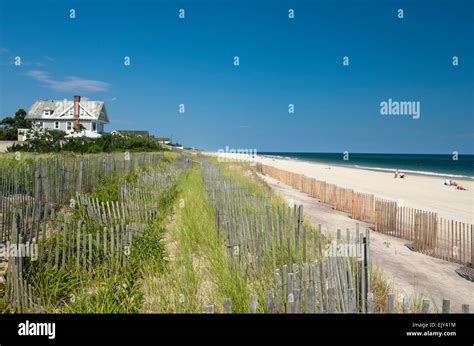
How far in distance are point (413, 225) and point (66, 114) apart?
50.1m

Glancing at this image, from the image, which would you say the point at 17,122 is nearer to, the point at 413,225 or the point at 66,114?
the point at 66,114

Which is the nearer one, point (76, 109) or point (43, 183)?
point (43, 183)

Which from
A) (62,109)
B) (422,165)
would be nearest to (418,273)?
(62,109)

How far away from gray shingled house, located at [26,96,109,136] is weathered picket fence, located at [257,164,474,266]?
139 ft

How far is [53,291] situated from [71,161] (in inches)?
288

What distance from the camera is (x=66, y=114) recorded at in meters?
49.8

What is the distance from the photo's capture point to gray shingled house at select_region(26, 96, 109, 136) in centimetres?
4900

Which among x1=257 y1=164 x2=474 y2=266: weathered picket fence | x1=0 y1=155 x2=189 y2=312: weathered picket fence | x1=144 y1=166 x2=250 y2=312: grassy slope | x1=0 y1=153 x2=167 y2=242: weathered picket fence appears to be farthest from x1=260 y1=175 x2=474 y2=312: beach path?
x1=0 y1=153 x2=167 y2=242: weathered picket fence

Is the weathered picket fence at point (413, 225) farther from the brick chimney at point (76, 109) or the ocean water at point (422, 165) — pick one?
the brick chimney at point (76, 109)

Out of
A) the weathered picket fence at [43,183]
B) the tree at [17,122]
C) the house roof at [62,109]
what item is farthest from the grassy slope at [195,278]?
the house roof at [62,109]

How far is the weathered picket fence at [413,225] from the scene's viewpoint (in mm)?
7945

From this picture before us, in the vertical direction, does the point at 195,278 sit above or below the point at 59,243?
below

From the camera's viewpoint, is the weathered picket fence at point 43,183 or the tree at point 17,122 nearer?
the weathered picket fence at point 43,183
